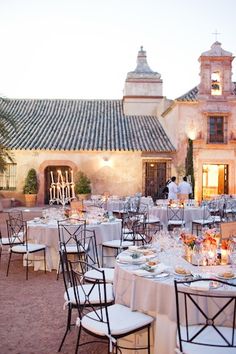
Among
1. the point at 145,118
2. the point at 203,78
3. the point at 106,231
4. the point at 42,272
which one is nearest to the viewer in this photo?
the point at 42,272

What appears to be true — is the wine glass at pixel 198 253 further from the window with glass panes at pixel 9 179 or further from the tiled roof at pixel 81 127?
the window with glass panes at pixel 9 179

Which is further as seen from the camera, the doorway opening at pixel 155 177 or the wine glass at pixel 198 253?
the doorway opening at pixel 155 177

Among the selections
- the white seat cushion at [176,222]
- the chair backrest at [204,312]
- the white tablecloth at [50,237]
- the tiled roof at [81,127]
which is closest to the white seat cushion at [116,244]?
the white tablecloth at [50,237]

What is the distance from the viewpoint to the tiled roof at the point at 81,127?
22719mm

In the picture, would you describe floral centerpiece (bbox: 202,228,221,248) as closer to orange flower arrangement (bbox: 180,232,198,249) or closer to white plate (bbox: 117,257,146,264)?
orange flower arrangement (bbox: 180,232,198,249)

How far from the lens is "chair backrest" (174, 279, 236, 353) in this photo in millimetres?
4051

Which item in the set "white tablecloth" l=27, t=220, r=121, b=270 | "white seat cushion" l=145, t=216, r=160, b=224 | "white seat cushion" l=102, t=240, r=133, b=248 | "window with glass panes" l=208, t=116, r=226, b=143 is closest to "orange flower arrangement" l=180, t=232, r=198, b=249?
"white seat cushion" l=102, t=240, r=133, b=248

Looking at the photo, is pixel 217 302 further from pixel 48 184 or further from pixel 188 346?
pixel 48 184

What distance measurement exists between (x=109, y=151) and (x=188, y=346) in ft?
62.0

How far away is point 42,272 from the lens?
28.6 ft

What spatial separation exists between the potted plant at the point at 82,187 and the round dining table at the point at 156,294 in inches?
651

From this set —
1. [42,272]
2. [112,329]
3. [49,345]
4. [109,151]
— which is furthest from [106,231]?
[109,151]

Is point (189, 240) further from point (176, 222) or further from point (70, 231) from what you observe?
point (176, 222)

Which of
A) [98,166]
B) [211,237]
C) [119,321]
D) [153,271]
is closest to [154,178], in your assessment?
[98,166]
